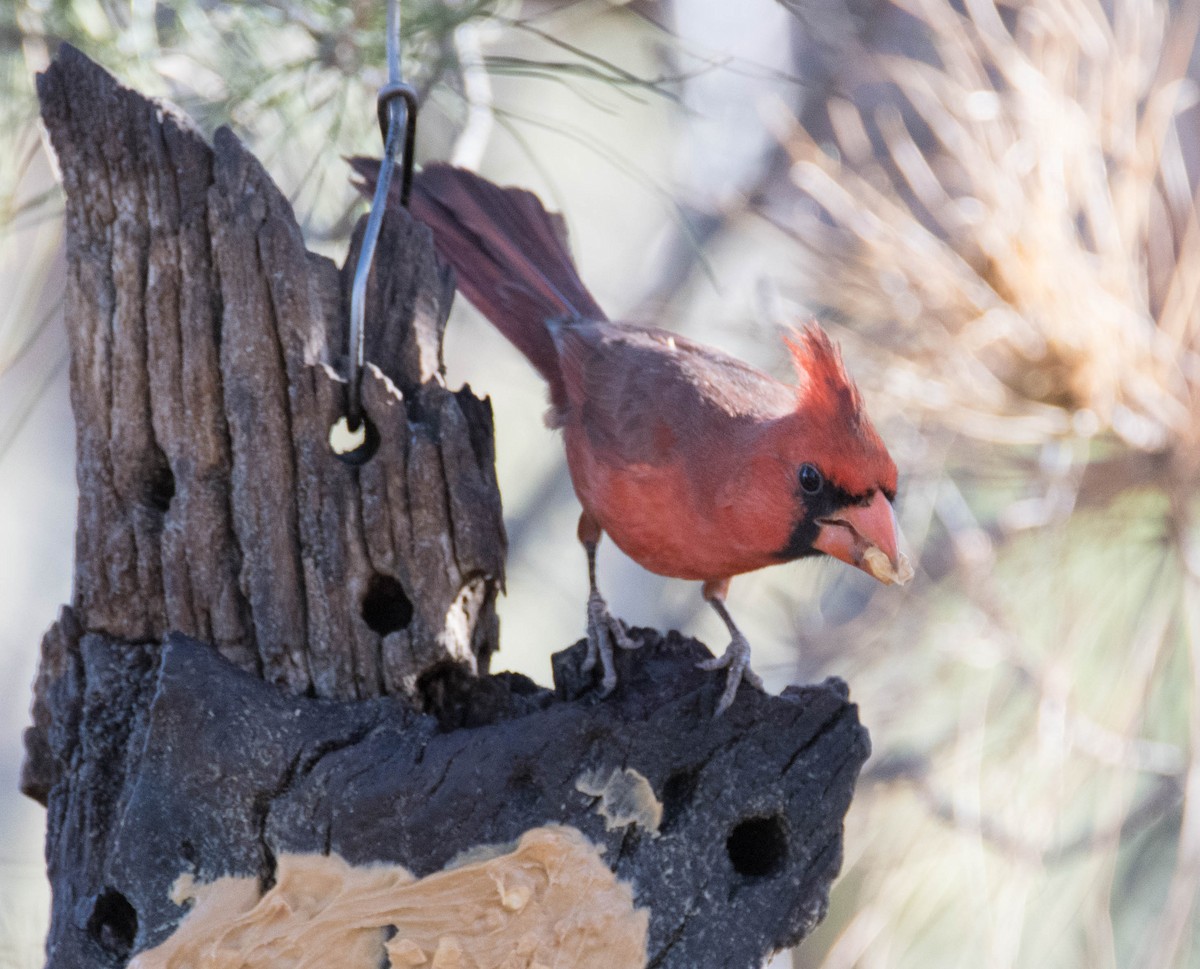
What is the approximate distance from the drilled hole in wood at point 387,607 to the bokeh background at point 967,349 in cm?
76

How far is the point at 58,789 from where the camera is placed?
145cm

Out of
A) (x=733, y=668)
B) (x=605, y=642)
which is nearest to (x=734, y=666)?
(x=733, y=668)

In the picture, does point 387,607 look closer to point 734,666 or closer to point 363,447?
point 363,447

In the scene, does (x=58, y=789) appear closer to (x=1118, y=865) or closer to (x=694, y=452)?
(x=694, y=452)

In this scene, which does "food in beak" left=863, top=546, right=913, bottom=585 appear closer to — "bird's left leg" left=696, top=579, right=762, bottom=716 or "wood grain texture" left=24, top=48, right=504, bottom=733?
"bird's left leg" left=696, top=579, right=762, bottom=716

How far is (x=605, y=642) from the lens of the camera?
4.82ft

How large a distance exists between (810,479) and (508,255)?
588 mm

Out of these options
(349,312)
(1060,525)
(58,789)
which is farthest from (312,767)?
(1060,525)

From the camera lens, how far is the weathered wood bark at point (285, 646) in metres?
1.31

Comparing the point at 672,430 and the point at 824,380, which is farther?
the point at 672,430

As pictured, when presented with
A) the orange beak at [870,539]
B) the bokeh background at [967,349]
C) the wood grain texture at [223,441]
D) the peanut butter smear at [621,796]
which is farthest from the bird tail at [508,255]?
the peanut butter smear at [621,796]

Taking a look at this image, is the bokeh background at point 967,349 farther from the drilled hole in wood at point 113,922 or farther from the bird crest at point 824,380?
the drilled hole in wood at point 113,922

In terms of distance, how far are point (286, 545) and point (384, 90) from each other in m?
0.51

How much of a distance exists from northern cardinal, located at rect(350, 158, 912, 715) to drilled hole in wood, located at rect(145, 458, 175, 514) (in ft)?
1.56
